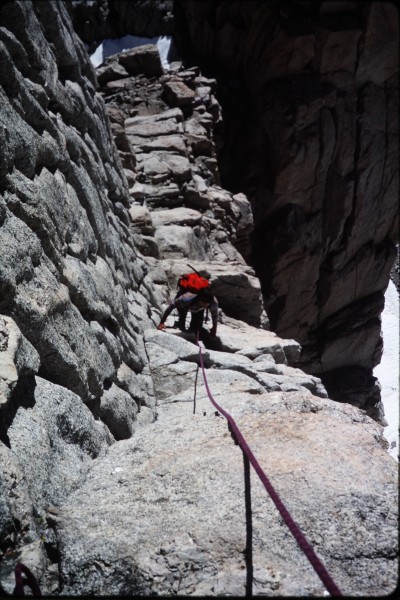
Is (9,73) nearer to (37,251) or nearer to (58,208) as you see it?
(58,208)

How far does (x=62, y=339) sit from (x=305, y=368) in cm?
2444

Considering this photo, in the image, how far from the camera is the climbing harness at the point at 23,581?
7.08ft

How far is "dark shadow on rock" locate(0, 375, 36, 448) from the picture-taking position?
2886mm

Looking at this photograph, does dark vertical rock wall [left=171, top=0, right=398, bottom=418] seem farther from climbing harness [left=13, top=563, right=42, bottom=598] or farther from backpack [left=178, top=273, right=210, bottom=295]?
climbing harness [left=13, top=563, right=42, bottom=598]

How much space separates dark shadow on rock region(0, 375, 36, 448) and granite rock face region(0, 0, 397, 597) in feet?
0.05

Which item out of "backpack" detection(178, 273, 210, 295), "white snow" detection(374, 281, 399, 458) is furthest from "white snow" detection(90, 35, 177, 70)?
"backpack" detection(178, 273, 210, 295)

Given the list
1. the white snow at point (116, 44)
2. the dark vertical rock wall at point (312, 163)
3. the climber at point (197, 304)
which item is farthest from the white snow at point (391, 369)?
the white snow at point (116, 44)

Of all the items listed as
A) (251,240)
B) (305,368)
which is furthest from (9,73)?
(305,368)

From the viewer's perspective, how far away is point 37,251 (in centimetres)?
422

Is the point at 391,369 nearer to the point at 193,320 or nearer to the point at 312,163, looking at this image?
the point at 312,163

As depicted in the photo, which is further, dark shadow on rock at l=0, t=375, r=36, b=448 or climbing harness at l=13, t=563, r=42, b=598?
dark shadow on rock at l=0, t=375, r=36, b=448

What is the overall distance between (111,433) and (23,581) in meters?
2.48

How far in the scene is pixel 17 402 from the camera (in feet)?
10.5

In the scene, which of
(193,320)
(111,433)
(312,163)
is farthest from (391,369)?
(111,433)
